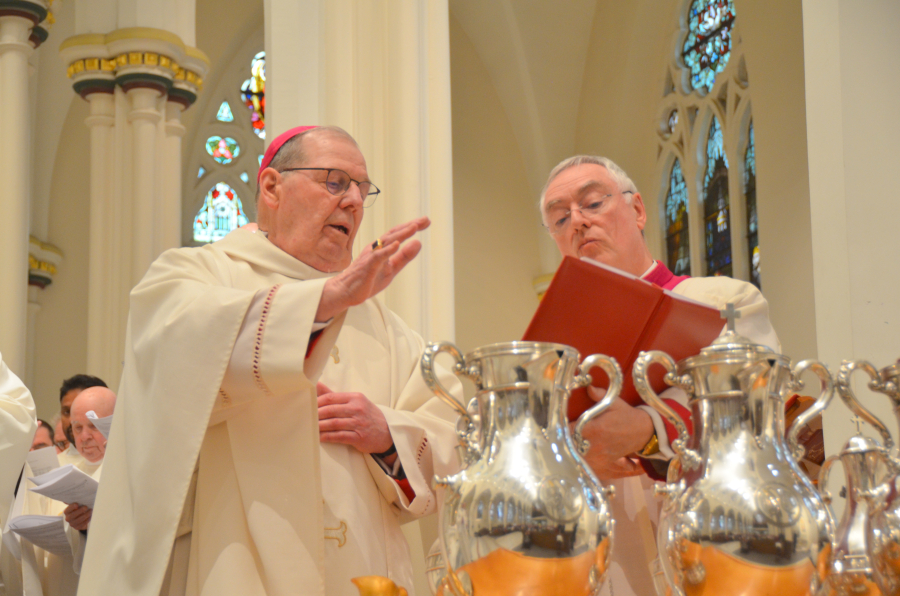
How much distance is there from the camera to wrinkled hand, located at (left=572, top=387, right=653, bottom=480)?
2.37 m

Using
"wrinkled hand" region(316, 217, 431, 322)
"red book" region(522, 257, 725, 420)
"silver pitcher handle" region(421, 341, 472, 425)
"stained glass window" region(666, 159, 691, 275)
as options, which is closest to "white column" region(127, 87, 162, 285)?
"stained glass window" region(666, 159, 691, 275)

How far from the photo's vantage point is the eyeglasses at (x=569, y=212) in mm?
3361

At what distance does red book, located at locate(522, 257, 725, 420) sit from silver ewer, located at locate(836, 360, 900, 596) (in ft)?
1.76

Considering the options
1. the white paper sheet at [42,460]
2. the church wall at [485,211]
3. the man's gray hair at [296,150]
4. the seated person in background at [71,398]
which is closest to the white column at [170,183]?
the church wall at [485,211]

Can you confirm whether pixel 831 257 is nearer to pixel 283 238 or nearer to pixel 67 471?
pixel 283 238

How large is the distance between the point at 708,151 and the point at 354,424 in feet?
31.5

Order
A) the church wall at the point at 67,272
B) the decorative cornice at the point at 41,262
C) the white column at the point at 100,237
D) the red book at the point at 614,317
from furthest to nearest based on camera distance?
the church wall at the point at 67,272, the decorative cornice at the point at 41,262, the white column at the point at 100,237, the red book at the point at 614,317

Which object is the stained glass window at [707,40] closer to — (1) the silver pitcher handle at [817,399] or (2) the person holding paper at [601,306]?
(2) the person holding paper at [601,306]

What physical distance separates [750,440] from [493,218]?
12.1 metres

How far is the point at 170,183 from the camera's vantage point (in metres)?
11.2

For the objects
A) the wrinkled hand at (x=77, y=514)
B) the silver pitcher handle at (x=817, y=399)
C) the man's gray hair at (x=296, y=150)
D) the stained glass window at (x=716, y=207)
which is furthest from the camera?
the stained glass window at (x=716, y=207)

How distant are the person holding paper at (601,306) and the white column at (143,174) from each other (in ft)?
26.4

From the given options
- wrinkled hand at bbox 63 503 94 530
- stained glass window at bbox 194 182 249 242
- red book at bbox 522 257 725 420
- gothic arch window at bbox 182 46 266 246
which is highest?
gothic arch window at bbox 182 46 266 246

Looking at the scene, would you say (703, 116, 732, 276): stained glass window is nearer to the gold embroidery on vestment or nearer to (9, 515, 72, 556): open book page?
(9, 515, 72, 556): open book page
